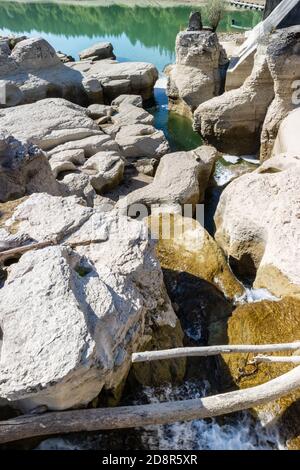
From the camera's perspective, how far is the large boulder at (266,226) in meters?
4.57

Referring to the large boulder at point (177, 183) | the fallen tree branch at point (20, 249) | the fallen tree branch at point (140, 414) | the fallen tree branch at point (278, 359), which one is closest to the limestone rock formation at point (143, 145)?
the large boulder at point (177, 183)

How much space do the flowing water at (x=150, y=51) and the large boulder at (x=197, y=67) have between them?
0.83 meters

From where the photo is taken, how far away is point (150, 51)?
18516 millimetres

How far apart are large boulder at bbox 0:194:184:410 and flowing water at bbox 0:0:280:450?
0.49 m

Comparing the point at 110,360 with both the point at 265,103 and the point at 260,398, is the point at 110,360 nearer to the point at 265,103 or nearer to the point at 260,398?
the point at 260,398

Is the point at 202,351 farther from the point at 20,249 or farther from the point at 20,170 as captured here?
the point at 20,170

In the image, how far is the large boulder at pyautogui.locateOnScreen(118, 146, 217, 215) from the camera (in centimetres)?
658

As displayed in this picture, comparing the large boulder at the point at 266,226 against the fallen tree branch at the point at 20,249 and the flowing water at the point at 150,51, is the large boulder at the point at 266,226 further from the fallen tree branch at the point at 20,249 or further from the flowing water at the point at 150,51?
the fallen tree branch at the point at 20,249

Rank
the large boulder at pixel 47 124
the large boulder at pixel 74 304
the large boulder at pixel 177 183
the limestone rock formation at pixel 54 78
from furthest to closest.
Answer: the limestone rock formation at pixel 54 78 → the large boulder at pixel 47 124 → the large boulder at pixel 177 183 → the large boulder at pixel 74 304

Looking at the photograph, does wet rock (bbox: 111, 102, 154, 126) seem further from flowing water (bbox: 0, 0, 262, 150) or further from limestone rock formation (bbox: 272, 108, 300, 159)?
limestone rock formation (bbox: 272, 108, 300, 159)

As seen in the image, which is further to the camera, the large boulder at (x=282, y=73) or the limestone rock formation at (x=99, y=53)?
the limestone rock formation at (x=99, y=53)

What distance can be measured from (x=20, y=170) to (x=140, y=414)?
3625 millimetres

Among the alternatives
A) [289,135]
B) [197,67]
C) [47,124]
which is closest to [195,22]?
[197,67]

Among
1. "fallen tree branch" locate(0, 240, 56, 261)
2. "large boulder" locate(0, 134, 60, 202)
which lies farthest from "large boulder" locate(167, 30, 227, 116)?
"fallen tree branch" locate(0, 240, 56, 261)
